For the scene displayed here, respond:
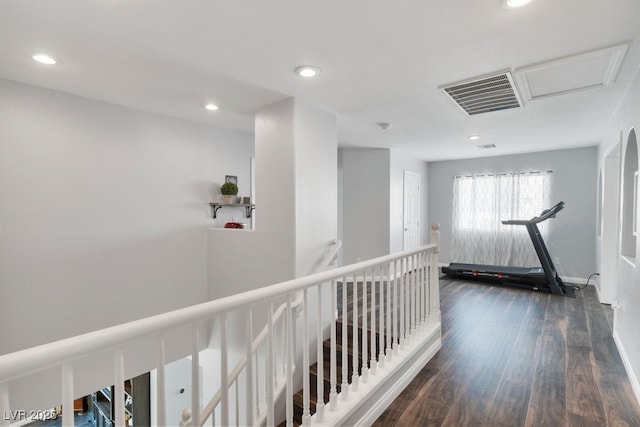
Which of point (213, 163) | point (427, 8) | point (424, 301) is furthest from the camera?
point (213, 163)

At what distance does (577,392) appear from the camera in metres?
2.33

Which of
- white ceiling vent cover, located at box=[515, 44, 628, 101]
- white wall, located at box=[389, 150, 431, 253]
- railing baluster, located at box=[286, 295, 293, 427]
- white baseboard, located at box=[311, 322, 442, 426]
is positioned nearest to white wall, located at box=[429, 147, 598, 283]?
white wall, located at box=[389, 150, 431, 253]

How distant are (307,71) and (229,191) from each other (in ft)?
6.61

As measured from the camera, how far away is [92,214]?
305cm

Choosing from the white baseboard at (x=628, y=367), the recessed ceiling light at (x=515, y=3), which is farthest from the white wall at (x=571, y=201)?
the recessed ceiling light at (x=515, y=3)

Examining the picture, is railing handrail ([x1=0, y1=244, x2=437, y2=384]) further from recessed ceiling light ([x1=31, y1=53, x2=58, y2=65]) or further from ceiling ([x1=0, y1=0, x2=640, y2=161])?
recessed ceiling light ([x1=31, y1=53, x2=58, y2=65])

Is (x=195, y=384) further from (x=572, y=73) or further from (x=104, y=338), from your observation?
(x=572, y=73)

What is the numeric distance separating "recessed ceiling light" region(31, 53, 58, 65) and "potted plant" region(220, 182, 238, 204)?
1976 millimetres

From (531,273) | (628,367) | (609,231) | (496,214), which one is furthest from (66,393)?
(496,214)

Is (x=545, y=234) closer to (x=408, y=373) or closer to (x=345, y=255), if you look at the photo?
(x=345, y=255)

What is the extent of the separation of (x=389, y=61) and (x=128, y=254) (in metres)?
3.01

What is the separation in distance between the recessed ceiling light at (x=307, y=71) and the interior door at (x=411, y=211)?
3.89 metres

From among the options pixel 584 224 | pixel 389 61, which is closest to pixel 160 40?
pixel 389 61

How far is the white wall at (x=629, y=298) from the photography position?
2.32m
